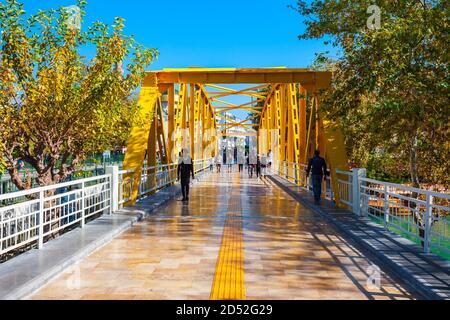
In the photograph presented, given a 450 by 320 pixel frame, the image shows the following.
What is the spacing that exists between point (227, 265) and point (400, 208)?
405 cm

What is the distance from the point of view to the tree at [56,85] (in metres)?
10.8

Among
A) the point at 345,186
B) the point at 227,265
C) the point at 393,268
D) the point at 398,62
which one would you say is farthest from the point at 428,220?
the point at 345,186

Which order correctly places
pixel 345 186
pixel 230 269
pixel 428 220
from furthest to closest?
1. pixel 345 186
2. pixel 428 220
3. pixel 230 269

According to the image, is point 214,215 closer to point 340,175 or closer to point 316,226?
point 316,226

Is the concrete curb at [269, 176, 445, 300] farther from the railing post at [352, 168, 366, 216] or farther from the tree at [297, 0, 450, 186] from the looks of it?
the tree at [297, 0, 450, 186]

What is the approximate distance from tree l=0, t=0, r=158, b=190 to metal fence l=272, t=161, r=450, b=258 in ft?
20.0

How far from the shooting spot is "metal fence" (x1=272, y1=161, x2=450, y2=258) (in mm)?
6969

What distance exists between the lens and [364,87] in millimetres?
10820

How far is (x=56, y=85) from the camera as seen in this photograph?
36.6ft

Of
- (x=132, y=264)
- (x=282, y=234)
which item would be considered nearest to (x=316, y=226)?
(x=282, y=234)

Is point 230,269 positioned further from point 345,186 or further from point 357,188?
point 345,186

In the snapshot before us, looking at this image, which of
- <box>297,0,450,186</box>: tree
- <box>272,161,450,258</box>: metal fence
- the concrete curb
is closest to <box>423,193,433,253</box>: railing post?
<box>272,161,450,258</box>: metal fence

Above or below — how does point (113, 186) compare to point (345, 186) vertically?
above
